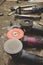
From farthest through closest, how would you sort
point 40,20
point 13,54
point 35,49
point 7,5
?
1. point 7,5
2. point 40,20
3. point 35,49
4. point 13,54

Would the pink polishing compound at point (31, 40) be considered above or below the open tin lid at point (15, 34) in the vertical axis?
below

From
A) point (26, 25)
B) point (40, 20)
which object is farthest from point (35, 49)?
point (40, 20)

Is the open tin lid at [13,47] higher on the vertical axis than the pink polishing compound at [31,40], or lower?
higher

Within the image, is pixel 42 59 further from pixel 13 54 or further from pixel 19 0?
pixel 19 0

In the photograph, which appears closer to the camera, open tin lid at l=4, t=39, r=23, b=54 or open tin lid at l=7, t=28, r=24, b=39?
open tin lid at l=4, t=39, r=23, b=54

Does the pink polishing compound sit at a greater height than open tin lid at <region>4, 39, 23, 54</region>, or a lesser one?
lesser

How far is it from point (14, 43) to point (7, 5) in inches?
24.9

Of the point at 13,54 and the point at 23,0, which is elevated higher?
the point at 23,0

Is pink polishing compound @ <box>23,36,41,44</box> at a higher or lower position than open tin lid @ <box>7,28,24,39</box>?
lower

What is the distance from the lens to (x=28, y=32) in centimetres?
96

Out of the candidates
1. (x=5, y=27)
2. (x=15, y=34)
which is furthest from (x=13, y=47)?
(x=5, y=27)

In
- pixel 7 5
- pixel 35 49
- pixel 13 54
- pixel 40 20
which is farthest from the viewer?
pixel 7 5

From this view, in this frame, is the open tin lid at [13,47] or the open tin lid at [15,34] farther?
the open tin lid at [15,34]

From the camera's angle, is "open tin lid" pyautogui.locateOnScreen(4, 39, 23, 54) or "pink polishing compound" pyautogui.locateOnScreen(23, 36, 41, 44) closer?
"open tin lid" pyautogui.locateOnScreen(4, 39, 23, 54)
